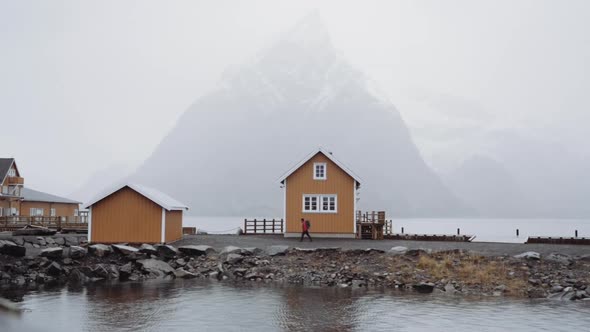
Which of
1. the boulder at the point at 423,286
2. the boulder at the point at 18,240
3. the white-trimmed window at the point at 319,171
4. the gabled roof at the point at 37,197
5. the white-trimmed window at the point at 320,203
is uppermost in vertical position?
the white-trimmed window at the point at 319,171

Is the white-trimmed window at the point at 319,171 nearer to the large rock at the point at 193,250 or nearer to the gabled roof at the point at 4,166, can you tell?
the large rock at the point at 193,250

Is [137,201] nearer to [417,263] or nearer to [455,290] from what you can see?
[417,263]

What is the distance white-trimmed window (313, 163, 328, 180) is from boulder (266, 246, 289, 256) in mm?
10008

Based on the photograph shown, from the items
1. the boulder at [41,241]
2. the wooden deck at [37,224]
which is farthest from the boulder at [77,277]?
the wooden deck at [37,224]

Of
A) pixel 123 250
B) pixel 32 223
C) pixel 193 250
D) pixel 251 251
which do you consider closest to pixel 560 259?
pixel 251 251

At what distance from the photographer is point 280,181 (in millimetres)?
43906

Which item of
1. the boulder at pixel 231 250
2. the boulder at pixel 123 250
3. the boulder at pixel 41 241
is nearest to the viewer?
the boulder at pixel 123 250

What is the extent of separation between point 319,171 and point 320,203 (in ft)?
8.43

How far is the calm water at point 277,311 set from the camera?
19.4m

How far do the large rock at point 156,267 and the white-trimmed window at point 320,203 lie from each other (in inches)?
550

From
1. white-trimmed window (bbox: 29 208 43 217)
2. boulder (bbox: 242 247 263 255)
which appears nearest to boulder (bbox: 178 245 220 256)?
boulder (bbox: 242 247 263 255)

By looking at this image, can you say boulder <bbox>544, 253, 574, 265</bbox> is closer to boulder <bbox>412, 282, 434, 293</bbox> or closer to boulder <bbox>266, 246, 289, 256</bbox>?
boulder <bbox>412, 282, 434, 293</bbox>

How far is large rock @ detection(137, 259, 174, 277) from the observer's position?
106ft

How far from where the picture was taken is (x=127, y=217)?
37906mm
